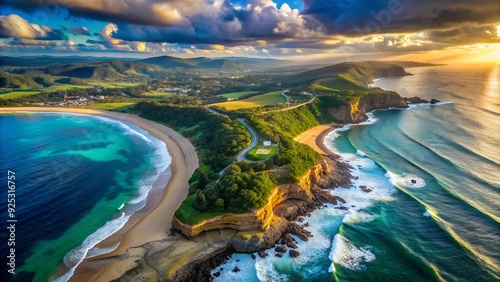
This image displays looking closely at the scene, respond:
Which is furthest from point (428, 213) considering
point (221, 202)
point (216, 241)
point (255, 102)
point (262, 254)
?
point (255, 102)

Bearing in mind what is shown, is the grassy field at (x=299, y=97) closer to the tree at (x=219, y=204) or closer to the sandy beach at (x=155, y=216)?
the sandy beach at (x=155, y=216)

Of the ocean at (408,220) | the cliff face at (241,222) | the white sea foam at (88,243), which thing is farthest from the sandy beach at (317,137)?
the white sea foam at (88,243)

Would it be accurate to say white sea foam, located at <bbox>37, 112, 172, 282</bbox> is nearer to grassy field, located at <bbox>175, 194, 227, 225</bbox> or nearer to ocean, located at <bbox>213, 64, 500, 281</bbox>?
grassy field, located at <bbox>175, 194, 227, 225</bbox>

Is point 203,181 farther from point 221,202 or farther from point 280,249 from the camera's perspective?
point 280,249

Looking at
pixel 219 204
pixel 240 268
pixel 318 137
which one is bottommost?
pixel 318 137

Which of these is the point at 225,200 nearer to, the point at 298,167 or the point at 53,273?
the point at 298,167

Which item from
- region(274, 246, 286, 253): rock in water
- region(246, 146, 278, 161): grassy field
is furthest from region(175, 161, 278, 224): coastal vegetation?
region(246, 146, 278, 161): grassy field
